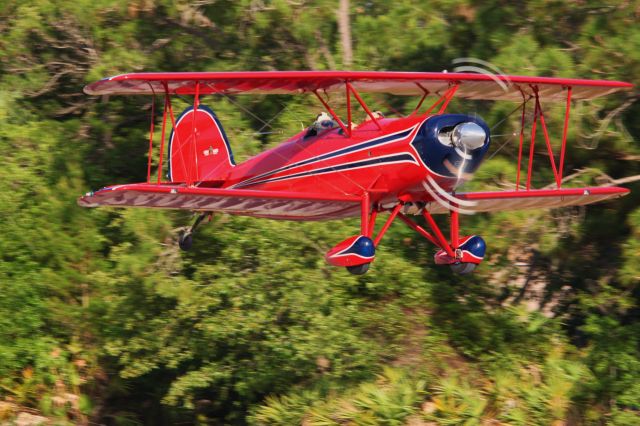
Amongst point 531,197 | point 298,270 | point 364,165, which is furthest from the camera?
point 298,270

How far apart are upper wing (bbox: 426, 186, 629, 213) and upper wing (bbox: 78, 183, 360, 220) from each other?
112 cm

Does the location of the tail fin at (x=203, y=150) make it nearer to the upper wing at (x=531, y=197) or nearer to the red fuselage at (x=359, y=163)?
the red fuselage at (x=359, y=163)

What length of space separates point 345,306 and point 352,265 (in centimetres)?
510

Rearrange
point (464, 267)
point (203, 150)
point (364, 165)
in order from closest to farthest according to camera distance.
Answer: point (364, 165)
point (464, 267)
point (203, 150)

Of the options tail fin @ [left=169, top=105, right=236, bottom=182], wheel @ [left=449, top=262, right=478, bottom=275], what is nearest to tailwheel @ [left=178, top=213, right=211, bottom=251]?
tail fin @ [left=169, top=105, right=236, bottom=182]

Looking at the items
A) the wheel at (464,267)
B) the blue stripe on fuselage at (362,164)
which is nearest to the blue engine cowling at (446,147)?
the blue stripe on fuselage at (362,164)

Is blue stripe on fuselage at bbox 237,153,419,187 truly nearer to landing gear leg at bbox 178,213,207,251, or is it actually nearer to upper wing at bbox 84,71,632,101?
upper wing at bbox 84,71,632,101

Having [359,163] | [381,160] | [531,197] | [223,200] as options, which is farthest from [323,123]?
[531,197]

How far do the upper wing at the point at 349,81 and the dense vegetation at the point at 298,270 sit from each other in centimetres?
230

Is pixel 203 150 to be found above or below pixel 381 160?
below

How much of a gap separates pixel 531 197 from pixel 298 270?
12.9 ft

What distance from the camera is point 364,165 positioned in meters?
9.90

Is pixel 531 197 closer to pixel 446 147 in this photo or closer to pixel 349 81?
pixel 446 147

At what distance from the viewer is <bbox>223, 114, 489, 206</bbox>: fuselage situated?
31.1 feet
